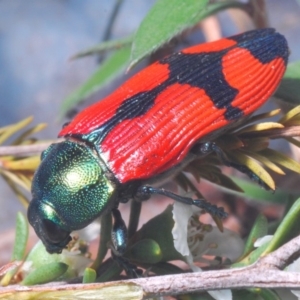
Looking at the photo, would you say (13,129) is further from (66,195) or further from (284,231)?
(284,231)

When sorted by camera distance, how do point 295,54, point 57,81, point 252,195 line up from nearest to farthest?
point 252,195 → point 295,54 → point 57,81

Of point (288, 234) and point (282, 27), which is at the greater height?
point (288, 234)

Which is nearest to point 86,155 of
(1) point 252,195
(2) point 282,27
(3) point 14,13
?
(1) point 252,195

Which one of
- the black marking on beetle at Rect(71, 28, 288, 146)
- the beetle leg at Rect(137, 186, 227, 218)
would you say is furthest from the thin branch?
the black marking on beetle at Rect(71, 28, 288, 146)

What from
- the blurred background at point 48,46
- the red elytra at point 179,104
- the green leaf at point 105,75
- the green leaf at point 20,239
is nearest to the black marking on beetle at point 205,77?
the red elytra at point 179,104

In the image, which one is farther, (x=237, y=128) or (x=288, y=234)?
(x=237, y=128)

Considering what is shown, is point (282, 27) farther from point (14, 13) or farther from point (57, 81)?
point (14, 13)
